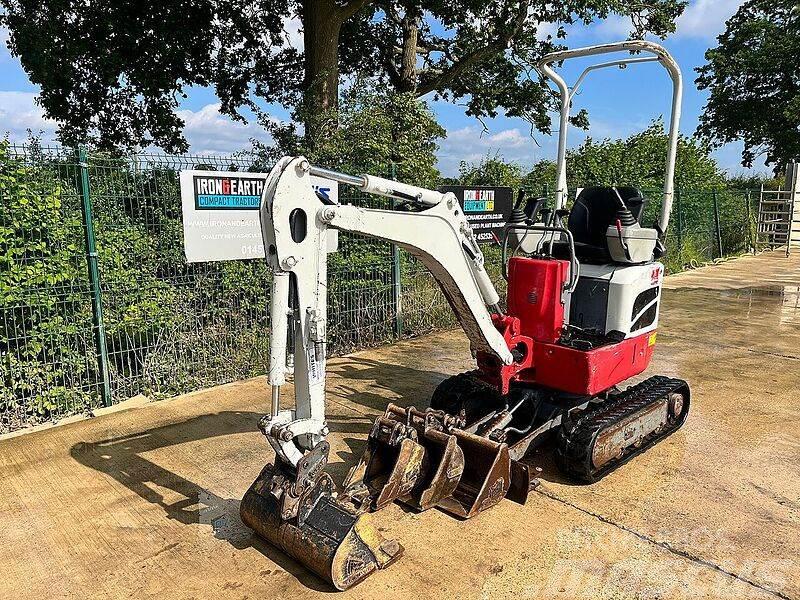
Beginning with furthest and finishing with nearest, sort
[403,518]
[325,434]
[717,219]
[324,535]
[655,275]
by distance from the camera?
[717,219]
[655,275]
[403,518]
[325,434]
[324,535]

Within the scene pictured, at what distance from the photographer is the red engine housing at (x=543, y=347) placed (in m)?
4.52

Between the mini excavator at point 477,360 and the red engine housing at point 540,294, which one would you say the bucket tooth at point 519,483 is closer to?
the mini excavator at point 477,360

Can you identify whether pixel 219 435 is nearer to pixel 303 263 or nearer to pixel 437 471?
pixel 437 471

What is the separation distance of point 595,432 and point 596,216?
6.27ft

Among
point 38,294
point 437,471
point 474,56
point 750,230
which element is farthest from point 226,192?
point 750,230

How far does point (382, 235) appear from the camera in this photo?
362 centimetres

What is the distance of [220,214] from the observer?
6.33 m

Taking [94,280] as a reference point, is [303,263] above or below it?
above

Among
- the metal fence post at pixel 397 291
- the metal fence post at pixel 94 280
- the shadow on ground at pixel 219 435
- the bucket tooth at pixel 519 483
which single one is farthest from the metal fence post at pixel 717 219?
the metal fence post at pixel 94 280

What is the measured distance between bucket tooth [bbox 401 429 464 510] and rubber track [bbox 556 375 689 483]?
0.78 meters

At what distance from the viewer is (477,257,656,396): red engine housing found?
4.52 meters

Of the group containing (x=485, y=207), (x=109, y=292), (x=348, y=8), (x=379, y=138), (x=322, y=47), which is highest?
(x=348, y=8)

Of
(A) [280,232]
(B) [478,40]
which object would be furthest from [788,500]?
(B) [478,40]

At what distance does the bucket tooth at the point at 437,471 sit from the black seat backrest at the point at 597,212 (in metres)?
2.13
